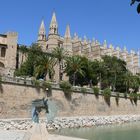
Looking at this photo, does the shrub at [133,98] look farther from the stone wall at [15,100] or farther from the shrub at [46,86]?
the stone wall at [15,100]

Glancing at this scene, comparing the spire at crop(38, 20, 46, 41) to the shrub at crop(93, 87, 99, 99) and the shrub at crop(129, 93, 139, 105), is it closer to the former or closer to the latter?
the shrub at crop(129, 93, 139, 105)

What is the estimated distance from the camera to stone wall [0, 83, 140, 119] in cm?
3478

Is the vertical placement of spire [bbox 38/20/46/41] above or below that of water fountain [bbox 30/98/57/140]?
above

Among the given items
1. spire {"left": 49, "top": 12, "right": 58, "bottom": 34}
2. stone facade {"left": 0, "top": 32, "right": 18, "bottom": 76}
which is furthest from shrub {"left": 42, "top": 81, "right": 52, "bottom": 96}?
spire {"left": 49, "top": 12, "right": 58, "bottom": 34}

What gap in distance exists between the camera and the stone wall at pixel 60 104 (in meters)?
34.8

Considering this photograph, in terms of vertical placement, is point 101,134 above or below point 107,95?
below

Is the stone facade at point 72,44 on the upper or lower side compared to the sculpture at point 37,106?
upper

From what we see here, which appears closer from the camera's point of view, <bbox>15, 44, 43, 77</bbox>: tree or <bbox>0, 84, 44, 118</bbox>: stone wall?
<bbox>0, 84, 44, 118</bbox>: stone wall

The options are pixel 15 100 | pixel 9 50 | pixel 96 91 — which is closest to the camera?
pixel 15 100

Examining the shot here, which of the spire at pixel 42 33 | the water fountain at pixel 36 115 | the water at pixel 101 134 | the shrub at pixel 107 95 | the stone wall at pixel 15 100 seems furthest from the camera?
the spire at pixel 42 33

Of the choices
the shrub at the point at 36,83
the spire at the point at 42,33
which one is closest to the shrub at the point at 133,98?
the shrub at the point at 36,83

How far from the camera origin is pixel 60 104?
40281 millimetres

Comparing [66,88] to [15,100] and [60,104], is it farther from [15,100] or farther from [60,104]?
[15,100]

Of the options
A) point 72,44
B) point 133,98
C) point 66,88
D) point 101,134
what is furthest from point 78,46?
point 101,134
